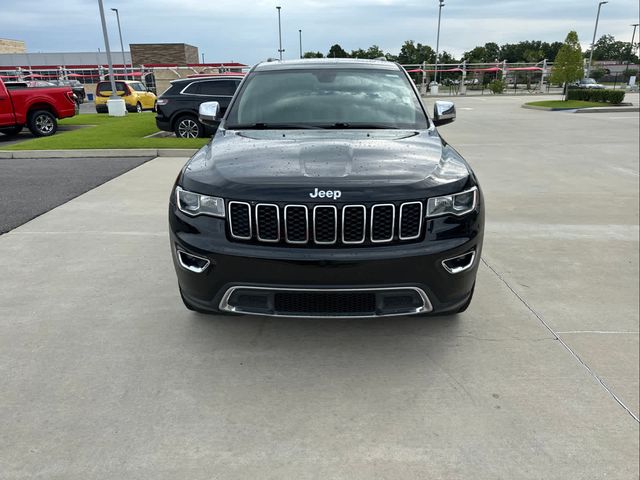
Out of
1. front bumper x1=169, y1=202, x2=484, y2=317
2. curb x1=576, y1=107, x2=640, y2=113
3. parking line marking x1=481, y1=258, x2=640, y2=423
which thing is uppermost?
front bumper x1=169, y1=202, x2=484, y2=317

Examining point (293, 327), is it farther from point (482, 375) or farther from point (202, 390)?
point (482, 375)

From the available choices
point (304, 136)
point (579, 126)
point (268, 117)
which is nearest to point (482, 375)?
point (304, 136)

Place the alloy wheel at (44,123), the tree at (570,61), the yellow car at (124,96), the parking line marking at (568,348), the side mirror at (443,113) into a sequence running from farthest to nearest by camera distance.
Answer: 1. the tree at (570,61)
2. the yellow car at (124,96)
3. the alloy wheel at (44,123)
4. the side mirror at (443,113)
5. the parking line marking at (568,348)

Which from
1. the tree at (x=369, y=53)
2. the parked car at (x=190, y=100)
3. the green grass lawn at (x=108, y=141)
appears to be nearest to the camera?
the green grass lawn at (x=108, y=141)

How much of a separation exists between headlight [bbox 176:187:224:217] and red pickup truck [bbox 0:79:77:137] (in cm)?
1263

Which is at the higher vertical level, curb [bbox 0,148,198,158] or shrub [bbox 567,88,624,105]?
curb [bbox 0,148,198,158]

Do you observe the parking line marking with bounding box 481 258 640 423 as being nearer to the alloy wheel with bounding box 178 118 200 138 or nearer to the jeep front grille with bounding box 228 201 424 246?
the jeep front grille with bounding box 228 201 424 246

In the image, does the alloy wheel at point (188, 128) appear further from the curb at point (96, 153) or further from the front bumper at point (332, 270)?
the front bumper at point (332, 270)

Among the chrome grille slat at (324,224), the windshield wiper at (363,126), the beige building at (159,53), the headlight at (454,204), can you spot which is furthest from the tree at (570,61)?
the beige building at (159,53)

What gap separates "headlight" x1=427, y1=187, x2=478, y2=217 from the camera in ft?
8.91

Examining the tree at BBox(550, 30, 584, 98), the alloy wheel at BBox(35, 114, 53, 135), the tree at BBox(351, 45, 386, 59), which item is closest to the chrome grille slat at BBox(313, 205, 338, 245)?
the alloy wheel at BBox(35, 114, 53, 135)

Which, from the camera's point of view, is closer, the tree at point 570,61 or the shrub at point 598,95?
the shrub at point 598,95

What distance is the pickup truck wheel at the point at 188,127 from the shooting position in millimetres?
12297

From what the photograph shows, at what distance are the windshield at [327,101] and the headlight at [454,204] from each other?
111 centimetres
